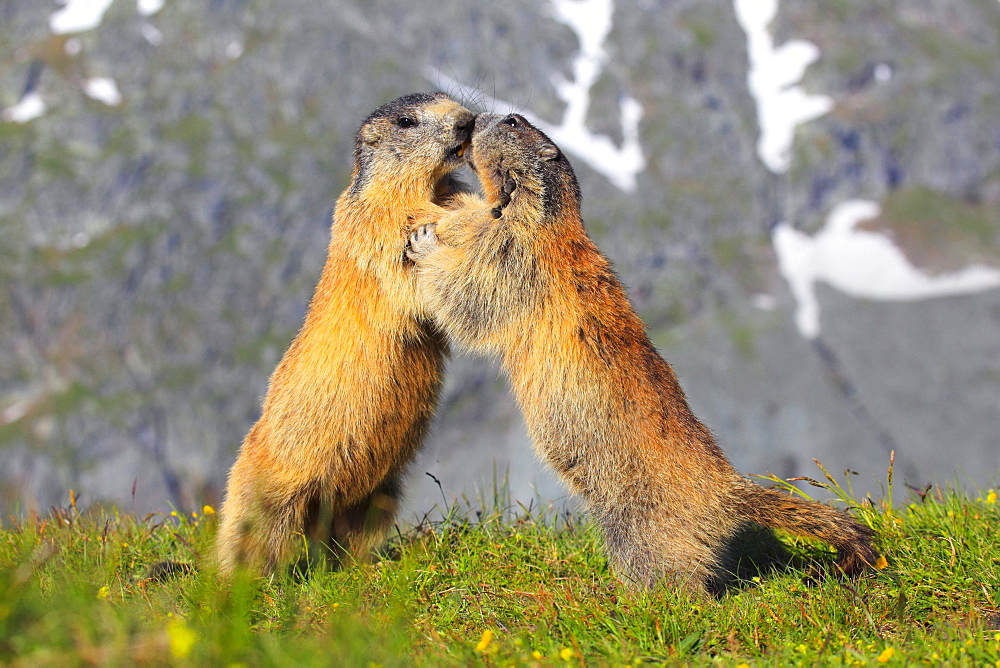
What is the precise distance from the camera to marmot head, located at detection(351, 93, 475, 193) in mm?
8609

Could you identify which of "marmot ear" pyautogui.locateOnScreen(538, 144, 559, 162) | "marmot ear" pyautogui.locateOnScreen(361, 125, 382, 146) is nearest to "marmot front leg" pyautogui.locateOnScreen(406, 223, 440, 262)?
"marmot ear" pyautogui.locateOnScreen(538, 144, 559, 162)

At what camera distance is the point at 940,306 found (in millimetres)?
191500

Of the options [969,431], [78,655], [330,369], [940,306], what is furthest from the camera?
[940,306]

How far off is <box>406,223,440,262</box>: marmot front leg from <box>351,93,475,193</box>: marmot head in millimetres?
661

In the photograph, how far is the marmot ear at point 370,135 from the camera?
8.99m

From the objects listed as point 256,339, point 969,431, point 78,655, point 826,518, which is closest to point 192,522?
point 78,655

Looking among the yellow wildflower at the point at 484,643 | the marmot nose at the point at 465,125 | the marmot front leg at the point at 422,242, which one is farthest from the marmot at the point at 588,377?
the yellow wildflower at the point at 484,643

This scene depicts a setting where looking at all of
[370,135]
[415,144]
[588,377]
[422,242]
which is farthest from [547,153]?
[588,377]

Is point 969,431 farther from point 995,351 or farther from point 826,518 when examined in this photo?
point 826,518

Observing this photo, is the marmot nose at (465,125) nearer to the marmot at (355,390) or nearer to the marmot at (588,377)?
the marmot at (355,390)

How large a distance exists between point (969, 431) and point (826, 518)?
17718cm

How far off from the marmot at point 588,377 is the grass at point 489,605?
0.43 metres

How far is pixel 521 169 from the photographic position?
317 inches

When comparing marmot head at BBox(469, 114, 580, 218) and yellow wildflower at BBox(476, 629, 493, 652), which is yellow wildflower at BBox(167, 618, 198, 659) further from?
marmot head at BBox(469, 114, 580, 218)
